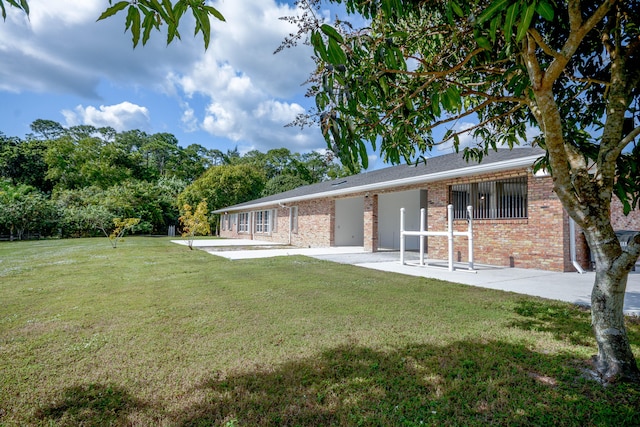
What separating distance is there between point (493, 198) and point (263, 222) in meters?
16.9

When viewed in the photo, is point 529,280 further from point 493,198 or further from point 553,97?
point 553,97

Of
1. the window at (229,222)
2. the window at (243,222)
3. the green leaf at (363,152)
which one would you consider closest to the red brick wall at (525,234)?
the green leaf at (363,152)

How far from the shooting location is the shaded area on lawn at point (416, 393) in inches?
82.0

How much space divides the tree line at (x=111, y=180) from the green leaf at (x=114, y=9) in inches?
781

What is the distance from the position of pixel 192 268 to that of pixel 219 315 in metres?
4.90

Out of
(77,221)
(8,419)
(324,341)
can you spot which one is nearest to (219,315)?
(324,341)

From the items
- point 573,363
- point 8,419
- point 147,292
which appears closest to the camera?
point 8,419

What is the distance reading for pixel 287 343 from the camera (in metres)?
3.36

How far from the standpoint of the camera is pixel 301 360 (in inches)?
116

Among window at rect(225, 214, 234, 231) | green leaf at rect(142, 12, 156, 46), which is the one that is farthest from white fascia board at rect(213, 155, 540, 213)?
window at rect(225, 214, 234, 231)

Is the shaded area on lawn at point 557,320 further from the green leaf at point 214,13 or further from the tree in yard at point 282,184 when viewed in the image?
the tree in yard at point 282,184

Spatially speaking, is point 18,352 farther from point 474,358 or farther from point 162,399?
point 474,358

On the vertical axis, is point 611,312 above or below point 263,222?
below

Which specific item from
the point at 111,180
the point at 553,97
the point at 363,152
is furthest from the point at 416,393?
the point at 111,180
